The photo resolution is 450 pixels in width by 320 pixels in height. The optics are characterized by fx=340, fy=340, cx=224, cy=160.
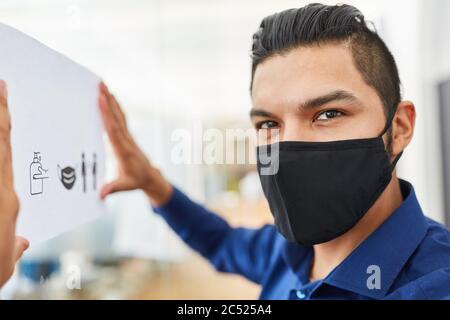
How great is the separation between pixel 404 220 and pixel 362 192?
94 millimetres

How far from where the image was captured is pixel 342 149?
1.58 feet

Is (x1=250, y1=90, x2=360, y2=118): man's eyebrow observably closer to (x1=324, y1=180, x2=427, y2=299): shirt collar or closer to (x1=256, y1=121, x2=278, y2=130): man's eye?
(x1=256, y1=121, x2=278, y2=130): man's eye

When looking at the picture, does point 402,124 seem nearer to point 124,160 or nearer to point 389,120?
point 389,120

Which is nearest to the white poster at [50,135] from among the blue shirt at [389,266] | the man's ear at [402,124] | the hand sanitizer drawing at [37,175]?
the hand sanitizer drawing at [37,175]

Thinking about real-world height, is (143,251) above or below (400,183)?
below

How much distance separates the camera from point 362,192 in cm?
48

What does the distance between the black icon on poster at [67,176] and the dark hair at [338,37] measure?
0.35 metres

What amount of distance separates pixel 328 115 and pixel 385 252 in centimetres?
22

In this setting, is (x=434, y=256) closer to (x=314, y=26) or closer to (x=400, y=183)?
(x=400, y=183)

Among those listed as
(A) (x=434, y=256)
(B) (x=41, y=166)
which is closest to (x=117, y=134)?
(B) (x=41, y=166)

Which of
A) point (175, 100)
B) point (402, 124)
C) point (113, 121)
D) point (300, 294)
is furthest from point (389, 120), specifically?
point (175, 100)

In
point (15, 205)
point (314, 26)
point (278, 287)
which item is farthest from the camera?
point (278, 287)

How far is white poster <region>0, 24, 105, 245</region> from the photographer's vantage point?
0.42 metres

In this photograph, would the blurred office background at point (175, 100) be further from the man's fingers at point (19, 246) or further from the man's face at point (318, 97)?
the man's fingers at point (19, 246)
